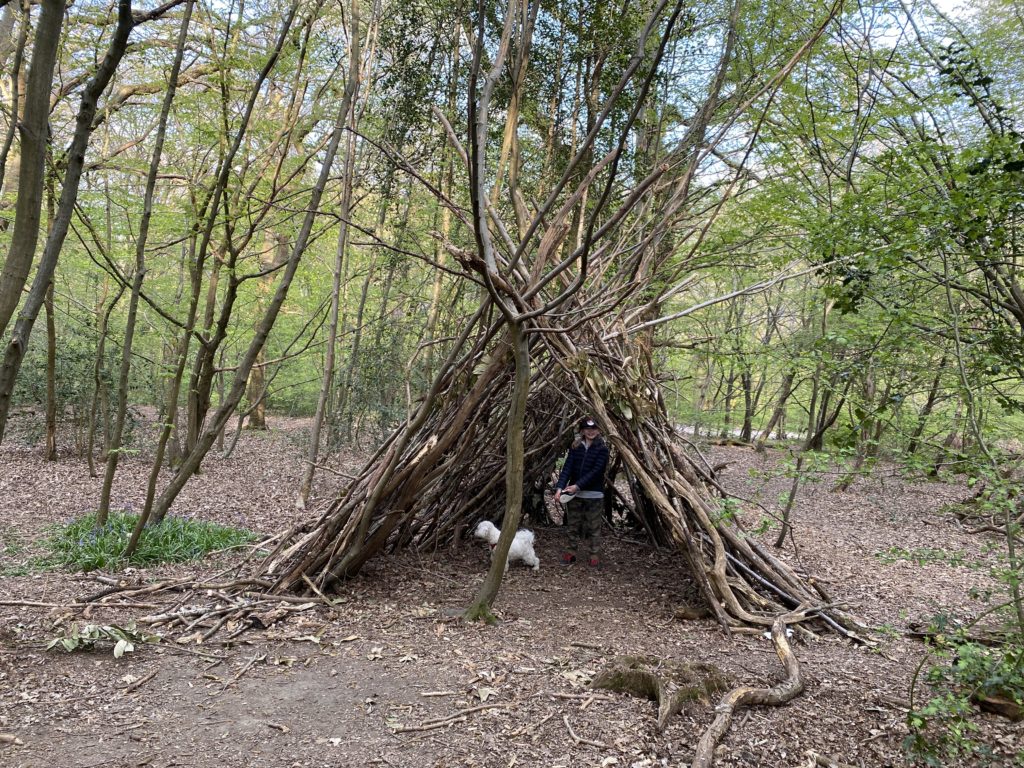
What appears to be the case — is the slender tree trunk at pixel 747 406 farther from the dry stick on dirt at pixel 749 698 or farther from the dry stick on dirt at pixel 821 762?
the dry stick on dirt at pixel 821 762

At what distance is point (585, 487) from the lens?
5.02 metres

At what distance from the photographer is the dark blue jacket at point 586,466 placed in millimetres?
4949

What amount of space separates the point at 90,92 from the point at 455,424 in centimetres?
249

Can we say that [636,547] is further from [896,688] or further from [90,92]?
[90,92]

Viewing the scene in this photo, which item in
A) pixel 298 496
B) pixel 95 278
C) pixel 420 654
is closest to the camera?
pixel 420 654

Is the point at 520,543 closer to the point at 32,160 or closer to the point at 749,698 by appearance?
the point at 749,698

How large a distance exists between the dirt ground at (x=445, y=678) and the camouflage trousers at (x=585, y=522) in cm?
24

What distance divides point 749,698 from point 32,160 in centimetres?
371

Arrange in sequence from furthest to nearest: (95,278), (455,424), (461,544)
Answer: (95,278)
(461,544)
(455,424)

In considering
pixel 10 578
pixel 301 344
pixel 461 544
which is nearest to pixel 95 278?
pixel 301 344

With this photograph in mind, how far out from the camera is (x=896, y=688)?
3168mm

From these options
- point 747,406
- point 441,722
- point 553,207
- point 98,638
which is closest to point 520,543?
point 441,722

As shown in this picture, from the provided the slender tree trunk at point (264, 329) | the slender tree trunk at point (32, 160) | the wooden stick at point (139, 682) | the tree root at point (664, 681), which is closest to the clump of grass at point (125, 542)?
the slender tree trunk at point (264, 329)

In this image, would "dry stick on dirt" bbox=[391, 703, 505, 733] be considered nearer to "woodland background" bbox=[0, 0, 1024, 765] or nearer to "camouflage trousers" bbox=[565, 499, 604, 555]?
"woodland background" bbox=[0, 0, 1024, 765]
